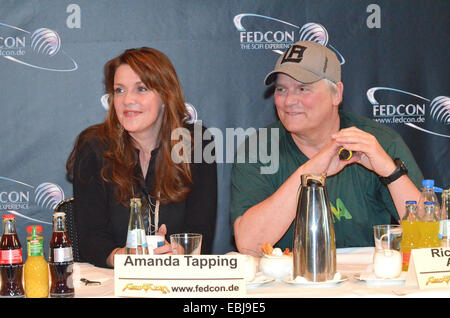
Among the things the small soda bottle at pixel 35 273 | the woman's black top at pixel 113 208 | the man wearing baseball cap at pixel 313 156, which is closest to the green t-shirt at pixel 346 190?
the man wearing baseball cap at pixel 313 156

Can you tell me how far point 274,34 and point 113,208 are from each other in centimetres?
154

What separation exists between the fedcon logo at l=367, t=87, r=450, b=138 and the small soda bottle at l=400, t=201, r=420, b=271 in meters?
1.86

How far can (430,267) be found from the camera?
4.66 ft

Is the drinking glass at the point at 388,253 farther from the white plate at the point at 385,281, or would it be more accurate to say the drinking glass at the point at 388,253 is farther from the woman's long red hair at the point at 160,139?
the woman's long red hair at the point at 160,139

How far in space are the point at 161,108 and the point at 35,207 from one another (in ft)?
4.03

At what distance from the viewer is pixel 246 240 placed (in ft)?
7.04

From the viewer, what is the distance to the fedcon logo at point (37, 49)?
3.33 meters

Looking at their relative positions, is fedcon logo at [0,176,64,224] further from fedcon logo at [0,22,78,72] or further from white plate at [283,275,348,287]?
white plate at [283,275,348,287]

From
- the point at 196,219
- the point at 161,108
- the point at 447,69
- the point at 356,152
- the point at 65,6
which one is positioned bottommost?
the point at 196,219

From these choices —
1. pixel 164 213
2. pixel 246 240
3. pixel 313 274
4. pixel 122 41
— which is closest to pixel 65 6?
pixel 122 41

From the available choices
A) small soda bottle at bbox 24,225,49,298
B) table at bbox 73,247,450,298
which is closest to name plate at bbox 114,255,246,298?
table at bbox 73,247,450,298

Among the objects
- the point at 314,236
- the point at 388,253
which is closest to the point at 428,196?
the point at 388,253

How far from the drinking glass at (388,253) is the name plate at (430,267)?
0.06 m

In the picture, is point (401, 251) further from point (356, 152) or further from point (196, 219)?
point (196, 219)
